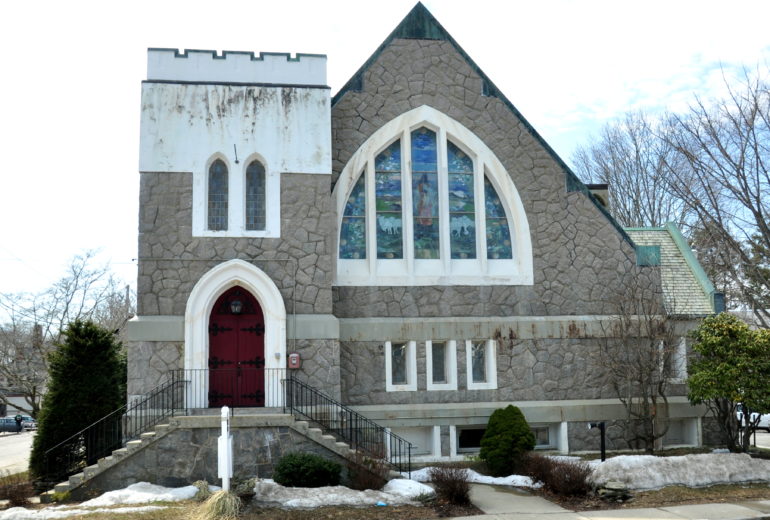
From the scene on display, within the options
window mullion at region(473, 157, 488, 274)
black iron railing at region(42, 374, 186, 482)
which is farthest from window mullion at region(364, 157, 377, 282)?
black iron railing at region(42, 374, 186, 482)

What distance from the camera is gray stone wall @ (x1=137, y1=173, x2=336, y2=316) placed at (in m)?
15.3

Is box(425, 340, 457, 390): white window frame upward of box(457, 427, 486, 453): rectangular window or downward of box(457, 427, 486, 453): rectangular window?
upward

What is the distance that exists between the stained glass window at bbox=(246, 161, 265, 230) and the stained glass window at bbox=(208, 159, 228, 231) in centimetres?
48

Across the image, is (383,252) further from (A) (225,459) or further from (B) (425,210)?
(A) (225,459)

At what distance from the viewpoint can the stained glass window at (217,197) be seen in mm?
15859

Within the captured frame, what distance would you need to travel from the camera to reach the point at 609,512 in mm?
12164

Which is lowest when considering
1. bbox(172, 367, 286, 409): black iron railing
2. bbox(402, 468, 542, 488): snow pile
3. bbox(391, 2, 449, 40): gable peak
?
bbox(402, 468, 542, 488): snow pile

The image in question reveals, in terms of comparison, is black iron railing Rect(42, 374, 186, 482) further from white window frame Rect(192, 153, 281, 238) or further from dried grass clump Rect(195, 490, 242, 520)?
dried grass clump Rect(195, 490, 242, 520)

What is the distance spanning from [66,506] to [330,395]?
5376 mm

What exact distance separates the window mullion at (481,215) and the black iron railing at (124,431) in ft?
23.5

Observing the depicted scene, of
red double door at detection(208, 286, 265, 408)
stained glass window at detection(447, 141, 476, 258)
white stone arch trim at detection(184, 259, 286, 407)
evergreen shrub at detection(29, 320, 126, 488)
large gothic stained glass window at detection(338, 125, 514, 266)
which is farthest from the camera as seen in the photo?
stained glass window at detection(447, 141, 476, 258)

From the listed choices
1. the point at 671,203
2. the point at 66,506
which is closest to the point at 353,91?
the point at 66,506

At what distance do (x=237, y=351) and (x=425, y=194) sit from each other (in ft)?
18.4

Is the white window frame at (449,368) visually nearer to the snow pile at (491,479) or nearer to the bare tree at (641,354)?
the snow pile at (491,479)
